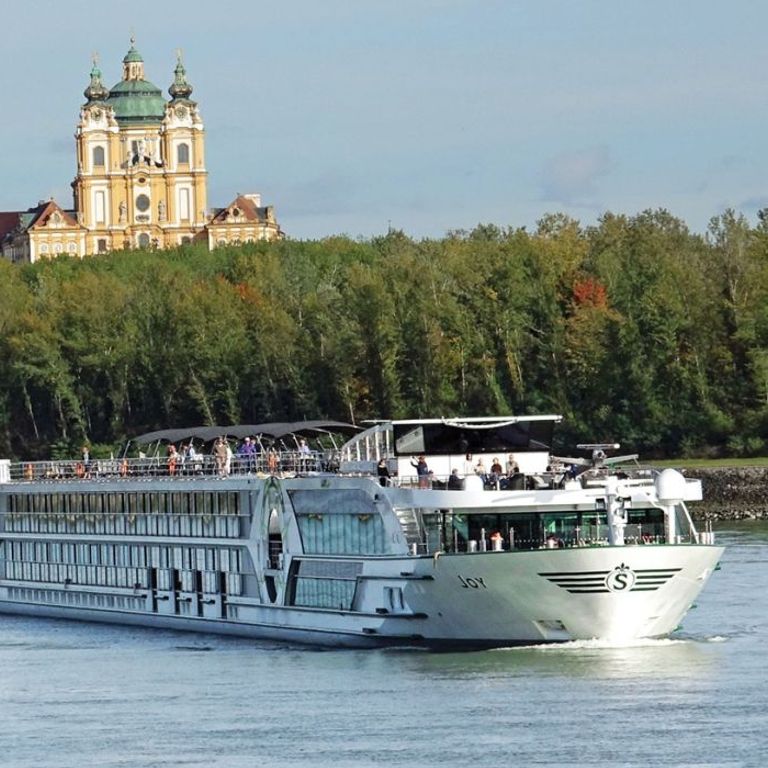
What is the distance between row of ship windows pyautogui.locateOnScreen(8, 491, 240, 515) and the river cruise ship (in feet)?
0.19

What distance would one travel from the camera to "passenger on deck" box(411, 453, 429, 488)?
1973 inches

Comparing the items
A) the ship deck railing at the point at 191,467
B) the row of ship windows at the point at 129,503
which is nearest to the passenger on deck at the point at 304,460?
the ship deck railing at the point at 191,467

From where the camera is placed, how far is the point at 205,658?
172 ft

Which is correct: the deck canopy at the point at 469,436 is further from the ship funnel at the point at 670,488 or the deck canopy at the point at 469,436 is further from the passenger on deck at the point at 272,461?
the ship funnel at the point at 670,488

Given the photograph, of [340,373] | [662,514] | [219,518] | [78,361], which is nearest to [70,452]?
[78,361]

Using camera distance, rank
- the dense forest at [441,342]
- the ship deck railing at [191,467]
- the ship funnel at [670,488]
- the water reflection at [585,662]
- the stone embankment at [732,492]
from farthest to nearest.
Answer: the dense forest at [441,342] → the stone embankment at [732,492] → the ship deck railing at [191,467] → the ship funnel at [670,488] → the water reflection at [585,662]

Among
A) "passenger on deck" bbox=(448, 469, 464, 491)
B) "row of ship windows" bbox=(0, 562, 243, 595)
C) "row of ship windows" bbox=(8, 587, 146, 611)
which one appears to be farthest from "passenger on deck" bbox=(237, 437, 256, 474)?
"passenger on deck" bbox=(448, 469, 464, 491)

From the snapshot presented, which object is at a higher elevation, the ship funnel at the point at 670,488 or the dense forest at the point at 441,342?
the dense forest at the point at 441,342

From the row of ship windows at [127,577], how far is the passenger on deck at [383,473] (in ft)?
18.8

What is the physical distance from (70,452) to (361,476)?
3153 inches

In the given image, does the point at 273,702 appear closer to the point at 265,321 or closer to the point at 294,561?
the point at 294,561

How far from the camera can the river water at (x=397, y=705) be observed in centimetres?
4059

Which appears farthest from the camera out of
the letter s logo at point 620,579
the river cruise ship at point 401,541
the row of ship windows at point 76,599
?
the row of ship windows at point 76,599

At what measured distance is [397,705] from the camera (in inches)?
1751
